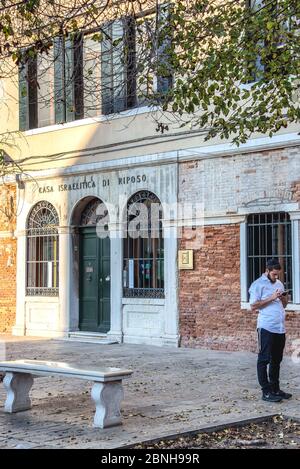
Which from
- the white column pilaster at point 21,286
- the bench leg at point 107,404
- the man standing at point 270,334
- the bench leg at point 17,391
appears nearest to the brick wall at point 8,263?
the white column pilaster at point 21,286

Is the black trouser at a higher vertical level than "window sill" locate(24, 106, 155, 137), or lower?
lower

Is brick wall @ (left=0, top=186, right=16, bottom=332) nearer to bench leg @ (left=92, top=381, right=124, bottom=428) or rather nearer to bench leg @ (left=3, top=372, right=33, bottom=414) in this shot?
bench leg @ (left=3, top=372, right=33, bottom=414)

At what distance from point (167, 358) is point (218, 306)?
1.73 metres

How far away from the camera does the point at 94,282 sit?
701 inches

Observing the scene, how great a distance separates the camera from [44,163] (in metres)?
18.8

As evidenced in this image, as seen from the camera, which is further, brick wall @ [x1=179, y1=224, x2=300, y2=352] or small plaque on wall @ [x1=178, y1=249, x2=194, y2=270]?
small plaque on wall @ [x1=178, y1=249, x2=194, y2=270]

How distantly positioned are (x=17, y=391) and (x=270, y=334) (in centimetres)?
325

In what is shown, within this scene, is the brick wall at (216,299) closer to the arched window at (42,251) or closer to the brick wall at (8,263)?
the arched window at (42,251)

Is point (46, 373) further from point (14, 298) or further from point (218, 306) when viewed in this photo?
point (14, 298)

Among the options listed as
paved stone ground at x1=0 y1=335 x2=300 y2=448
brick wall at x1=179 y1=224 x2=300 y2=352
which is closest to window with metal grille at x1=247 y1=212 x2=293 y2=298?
brick wall at x1=179 y1=224 x2=300 y2=352

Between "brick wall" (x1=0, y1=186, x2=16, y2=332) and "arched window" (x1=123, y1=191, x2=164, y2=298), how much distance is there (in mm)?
3970

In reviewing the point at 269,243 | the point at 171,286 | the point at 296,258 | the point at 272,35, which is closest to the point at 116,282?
the point at 171,286

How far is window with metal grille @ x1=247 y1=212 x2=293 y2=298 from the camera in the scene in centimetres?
1414
